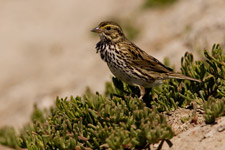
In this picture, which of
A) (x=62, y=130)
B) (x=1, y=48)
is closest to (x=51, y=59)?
(x=1, y=48)

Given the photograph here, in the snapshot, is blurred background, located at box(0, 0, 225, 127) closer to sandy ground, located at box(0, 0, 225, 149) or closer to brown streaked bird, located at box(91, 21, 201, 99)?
sandy ground, located at box(0, 0, 225, 149)

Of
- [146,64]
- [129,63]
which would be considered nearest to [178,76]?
[146,64]

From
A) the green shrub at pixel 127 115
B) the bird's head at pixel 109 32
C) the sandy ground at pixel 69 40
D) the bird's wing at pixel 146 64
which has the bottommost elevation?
the green shrub at pixel 127 115

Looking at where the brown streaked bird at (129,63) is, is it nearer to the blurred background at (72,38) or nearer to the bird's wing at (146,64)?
the bird's wing at (146,64)

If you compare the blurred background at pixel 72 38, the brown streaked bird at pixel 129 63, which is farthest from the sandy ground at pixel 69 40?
the brown streaked bird at pixel 129 63

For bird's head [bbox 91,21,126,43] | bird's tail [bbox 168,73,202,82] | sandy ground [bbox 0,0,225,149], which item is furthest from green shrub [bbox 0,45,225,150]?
bird's head [bbox 91,21,126,43]
